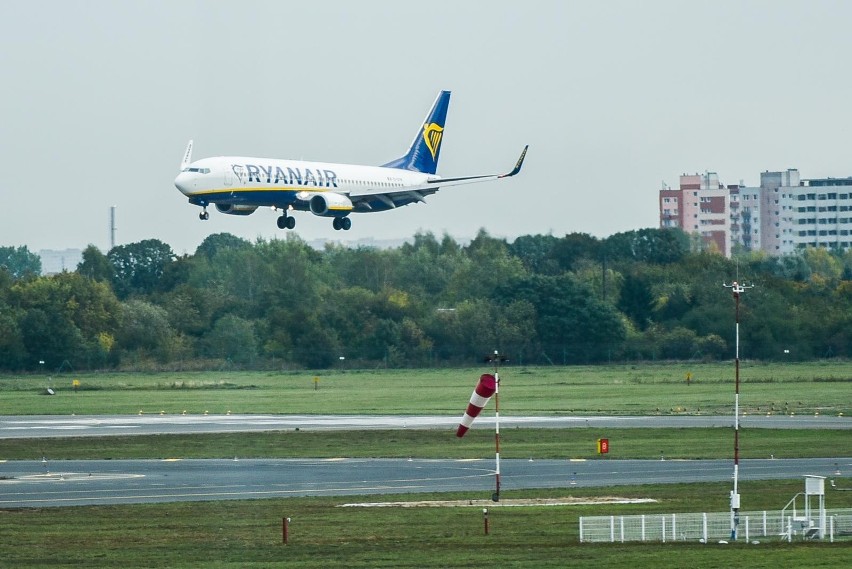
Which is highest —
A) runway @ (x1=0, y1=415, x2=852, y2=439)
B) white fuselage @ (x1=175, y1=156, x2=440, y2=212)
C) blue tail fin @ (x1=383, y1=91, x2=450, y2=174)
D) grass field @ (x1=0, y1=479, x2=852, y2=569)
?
blue tail fin @ (x1=383, y1=91, x2=450, y2=174)

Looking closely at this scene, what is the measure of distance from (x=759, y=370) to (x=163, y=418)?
210ft

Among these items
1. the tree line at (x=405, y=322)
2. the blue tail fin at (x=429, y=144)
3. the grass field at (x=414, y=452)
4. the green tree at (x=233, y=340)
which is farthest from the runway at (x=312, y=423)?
the green tree at (x=233, y=340)

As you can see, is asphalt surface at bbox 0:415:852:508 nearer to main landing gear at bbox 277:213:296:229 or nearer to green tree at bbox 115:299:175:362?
main landing gear at bbox 277:213:296:229

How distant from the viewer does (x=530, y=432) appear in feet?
289

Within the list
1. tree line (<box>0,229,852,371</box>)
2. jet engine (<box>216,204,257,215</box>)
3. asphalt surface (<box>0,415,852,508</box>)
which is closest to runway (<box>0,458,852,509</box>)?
asphalt surface (<box>0,415,852,508</box>)

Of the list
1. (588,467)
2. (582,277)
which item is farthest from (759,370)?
(588,467)

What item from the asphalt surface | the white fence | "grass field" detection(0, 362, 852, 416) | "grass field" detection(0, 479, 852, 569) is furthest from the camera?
"grass field" detection(0, 362, 852, 416)

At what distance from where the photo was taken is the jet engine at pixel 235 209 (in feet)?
327

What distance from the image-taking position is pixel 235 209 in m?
100

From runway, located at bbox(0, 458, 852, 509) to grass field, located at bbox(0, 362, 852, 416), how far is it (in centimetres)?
3300

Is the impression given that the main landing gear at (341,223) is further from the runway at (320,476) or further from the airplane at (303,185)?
the runway at (320,476)

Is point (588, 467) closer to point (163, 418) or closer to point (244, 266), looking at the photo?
point (163, 418)

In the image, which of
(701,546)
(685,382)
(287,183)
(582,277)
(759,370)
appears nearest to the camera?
(701,546)

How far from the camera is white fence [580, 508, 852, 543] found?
154 ft
